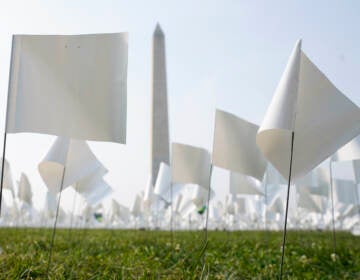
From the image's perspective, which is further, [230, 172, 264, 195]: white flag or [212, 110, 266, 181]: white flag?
[230, 172, 264, 195]: white flag

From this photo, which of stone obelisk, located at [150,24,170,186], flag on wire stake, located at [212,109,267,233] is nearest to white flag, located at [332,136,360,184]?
flag on wire stake, located at [212,109,267,233]

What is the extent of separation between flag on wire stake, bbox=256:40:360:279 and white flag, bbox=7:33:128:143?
99 centimetres

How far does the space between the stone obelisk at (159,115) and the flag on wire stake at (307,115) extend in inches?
911

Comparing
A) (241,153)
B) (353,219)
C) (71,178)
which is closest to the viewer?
(71,178)

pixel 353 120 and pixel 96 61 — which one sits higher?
pixel 96 61

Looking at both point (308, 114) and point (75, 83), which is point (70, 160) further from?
point (308, 114)

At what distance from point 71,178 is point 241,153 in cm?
180

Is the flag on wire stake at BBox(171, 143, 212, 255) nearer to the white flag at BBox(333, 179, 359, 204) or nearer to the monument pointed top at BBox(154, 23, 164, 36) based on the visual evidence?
the white flag at BBox(333, 179, 359, 204)

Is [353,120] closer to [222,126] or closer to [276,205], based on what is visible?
[222,126]

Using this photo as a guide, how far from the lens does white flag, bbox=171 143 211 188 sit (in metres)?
6.09

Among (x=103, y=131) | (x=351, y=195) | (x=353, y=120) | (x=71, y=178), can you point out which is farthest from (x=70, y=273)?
(x=351, y=195)

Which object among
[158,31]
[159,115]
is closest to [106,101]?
[159,115]

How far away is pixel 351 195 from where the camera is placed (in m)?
10.1

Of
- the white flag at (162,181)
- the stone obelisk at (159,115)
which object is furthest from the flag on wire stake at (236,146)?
the stone obelisk at (159,115)
